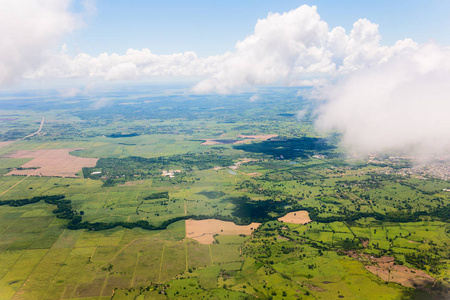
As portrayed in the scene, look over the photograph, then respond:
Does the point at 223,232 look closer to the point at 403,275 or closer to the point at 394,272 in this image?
the point at 394,272

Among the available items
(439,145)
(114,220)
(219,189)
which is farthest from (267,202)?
(439,145)

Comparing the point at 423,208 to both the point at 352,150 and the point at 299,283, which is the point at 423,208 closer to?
the point at 299,283

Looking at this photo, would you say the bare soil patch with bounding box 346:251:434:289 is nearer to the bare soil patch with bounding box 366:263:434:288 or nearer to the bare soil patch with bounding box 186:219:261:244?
the bare soil patch with bounding box 366:263:434:288

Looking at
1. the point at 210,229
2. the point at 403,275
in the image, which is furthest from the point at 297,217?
the point at 403,275

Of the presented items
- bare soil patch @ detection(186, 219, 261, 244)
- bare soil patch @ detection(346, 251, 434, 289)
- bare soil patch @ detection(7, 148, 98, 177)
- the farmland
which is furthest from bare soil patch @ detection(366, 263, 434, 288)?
bare soil patch @ detection(7, 148, 98, 177)

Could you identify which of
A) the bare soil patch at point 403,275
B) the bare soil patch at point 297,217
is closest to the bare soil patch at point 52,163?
the bare soil patch at point 297,217

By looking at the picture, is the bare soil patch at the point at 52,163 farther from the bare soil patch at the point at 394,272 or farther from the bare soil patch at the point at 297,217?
the bare soil patch at the point at 394,272
